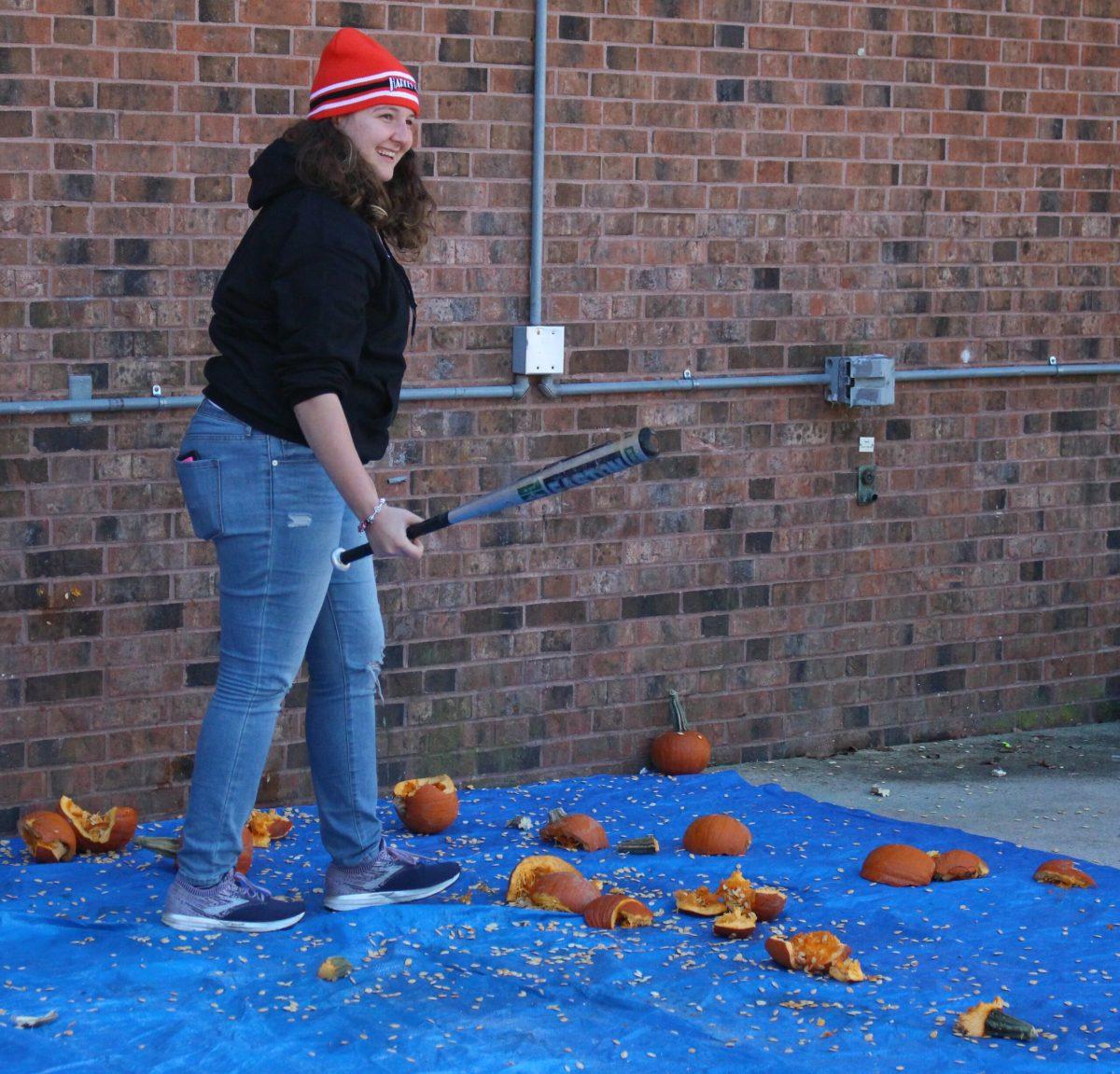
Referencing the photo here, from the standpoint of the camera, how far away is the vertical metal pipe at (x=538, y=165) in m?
5.14

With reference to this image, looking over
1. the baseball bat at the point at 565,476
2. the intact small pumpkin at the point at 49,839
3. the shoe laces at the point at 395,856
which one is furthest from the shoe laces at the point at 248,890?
the baseball bat at the point at 565,476

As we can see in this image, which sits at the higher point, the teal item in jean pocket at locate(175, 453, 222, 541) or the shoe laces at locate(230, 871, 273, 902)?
the teal item in jean pocket at locate(175, 453, 222, 541)

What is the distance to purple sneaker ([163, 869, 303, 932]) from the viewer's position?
380cm

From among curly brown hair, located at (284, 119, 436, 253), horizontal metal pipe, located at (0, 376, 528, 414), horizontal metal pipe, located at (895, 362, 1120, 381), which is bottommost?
horizontal metal pipe, located at (0, 376, 528, 414)

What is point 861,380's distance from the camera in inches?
225

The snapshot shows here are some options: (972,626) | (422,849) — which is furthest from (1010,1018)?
(972,626)

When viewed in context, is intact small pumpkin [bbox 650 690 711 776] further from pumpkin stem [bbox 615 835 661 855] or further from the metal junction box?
the metal junction box

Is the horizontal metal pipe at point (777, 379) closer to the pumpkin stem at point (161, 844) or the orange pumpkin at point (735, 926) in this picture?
the pumpkin stem at point (161, 844)

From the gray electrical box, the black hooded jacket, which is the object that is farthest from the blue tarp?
the gray electrical box

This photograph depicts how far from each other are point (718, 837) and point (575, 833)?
0.40 m

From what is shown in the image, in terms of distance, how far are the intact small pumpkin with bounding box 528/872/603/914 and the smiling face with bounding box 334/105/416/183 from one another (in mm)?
1751

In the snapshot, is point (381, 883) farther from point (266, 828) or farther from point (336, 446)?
point (336, 446)

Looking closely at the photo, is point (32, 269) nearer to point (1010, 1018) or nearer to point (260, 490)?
point (260, 490)

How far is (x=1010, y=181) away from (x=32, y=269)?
11.6 feet
